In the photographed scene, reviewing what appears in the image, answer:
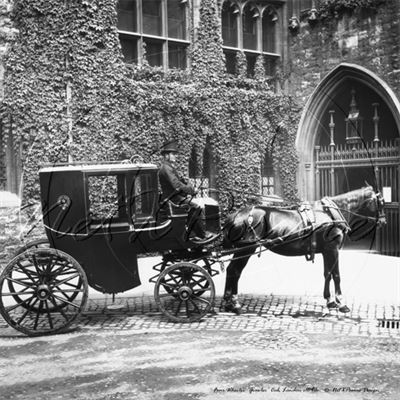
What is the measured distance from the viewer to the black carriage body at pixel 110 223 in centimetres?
618

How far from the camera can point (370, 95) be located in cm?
1395

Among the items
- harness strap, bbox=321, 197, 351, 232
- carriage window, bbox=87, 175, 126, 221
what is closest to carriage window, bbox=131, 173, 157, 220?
harness strap, bbox=321, 197, 351, 232

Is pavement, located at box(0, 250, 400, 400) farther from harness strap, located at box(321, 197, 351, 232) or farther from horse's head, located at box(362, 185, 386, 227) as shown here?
horse's head, located at box(362, 185, 386, 227)

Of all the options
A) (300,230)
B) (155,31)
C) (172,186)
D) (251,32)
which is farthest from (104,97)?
(300,230)

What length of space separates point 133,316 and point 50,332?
120cm

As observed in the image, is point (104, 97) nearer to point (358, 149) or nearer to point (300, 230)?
point (300, 230)

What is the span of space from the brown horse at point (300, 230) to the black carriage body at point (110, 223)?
919 millimetres

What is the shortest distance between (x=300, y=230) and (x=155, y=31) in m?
7.80

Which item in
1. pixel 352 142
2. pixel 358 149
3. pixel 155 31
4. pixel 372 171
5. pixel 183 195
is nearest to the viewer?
pixel 183 195

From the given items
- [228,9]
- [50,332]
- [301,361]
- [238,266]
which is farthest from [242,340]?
[228,9]

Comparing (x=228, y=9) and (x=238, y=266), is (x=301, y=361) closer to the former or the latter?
(x=238, y=266)

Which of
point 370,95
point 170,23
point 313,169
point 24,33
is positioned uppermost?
point 170,23

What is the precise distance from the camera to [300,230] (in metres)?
7.04

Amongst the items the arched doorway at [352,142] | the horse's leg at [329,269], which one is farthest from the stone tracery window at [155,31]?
the horse's leg at [329,269]
